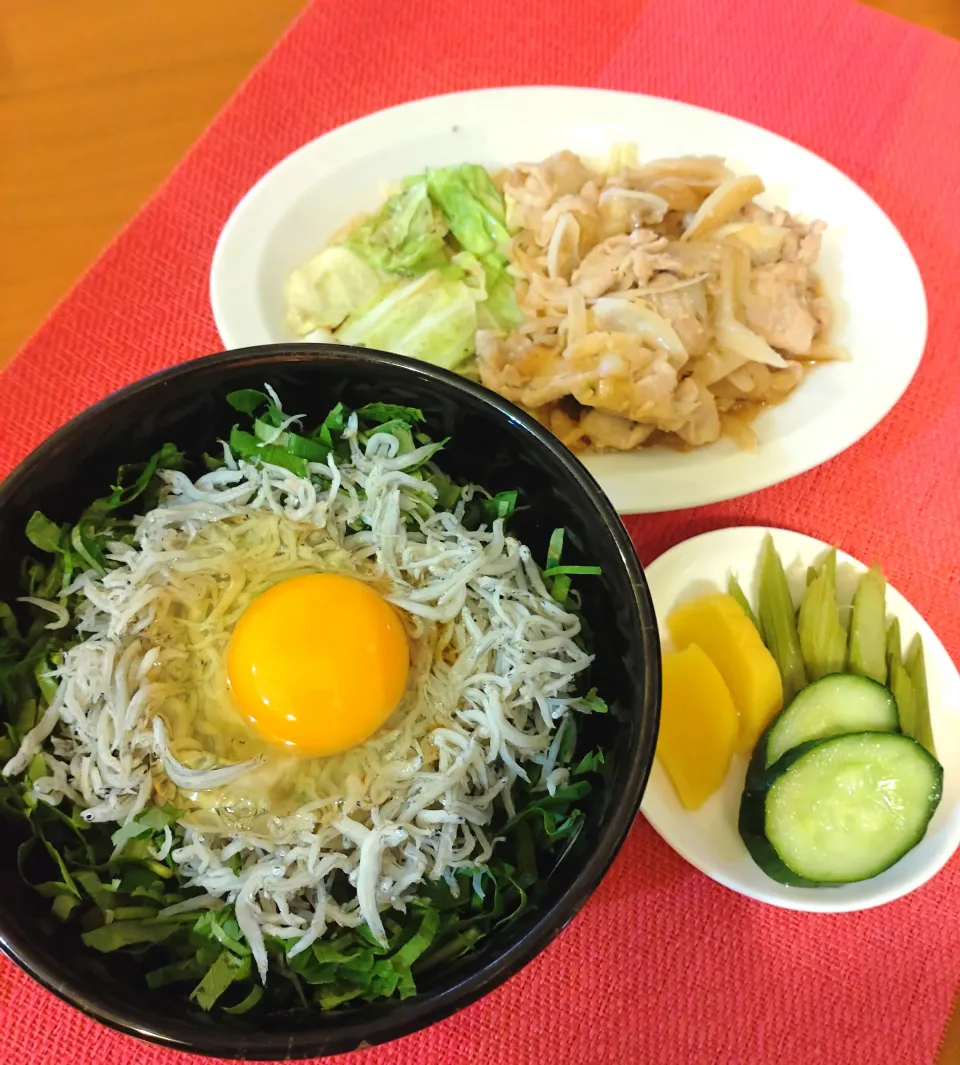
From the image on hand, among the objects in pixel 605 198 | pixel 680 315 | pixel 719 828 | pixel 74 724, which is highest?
pixel 605 198

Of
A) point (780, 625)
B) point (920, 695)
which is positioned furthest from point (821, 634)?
point (920, 695)

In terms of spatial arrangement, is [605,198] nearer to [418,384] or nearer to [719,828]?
[418,384]

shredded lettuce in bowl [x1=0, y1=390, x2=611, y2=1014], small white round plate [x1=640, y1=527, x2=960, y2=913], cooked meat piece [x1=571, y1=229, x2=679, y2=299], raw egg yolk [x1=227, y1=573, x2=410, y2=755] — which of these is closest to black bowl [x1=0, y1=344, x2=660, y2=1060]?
shredded lettuce in bowl [x1=0, y1=390, x2=611, y2=1014]

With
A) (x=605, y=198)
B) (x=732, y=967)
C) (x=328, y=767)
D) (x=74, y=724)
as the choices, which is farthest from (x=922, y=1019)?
(x=605, y=198)

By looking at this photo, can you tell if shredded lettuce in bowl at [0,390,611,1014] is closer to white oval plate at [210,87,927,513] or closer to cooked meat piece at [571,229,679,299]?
white oval plate at [210,87,927,513]

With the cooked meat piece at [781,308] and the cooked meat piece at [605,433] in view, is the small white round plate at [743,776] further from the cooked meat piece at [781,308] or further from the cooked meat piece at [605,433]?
the cooked meat piece at [781,308]

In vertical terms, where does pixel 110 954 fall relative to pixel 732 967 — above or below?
above

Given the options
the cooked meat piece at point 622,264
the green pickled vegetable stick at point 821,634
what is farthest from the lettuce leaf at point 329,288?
the green pickled vegetable stick at point 821,634

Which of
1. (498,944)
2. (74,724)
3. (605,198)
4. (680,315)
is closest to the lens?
(498,944)

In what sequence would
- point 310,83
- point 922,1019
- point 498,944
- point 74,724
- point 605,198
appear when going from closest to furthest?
point 498,944
point 74,724
point 922,1019
point 605,198
point 310,83
